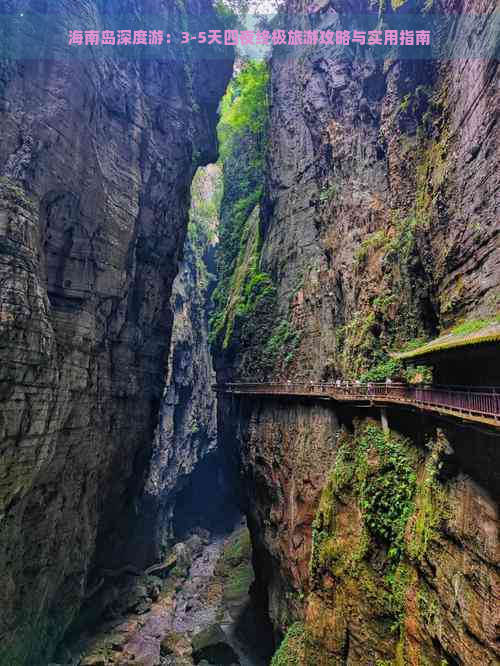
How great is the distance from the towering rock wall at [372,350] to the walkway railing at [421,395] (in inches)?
23.6

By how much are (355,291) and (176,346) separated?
25.9 metres

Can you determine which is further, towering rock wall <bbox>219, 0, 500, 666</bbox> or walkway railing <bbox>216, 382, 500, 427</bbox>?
towering rock wall <bbox>219, 0, 500, 666</bbox>

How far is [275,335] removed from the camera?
80.8 feet

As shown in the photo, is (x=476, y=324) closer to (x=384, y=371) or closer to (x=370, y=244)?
(x=384, y=371)

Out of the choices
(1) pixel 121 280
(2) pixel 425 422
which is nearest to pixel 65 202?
(1) pixel 121 280

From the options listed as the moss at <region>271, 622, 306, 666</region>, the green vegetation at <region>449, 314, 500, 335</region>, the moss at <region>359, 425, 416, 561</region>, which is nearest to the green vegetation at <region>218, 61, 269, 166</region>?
the green vegetation at <region>449, 314, 500, 335</region>

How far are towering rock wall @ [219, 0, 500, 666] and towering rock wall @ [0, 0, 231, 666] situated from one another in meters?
7.15

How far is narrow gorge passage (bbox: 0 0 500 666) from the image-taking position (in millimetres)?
10000

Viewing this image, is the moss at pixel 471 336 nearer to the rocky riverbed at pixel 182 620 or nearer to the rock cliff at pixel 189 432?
the rocky riverbed at pixel 182 620

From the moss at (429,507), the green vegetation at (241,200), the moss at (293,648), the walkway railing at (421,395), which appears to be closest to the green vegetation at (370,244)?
the walkway railing at (421,395)

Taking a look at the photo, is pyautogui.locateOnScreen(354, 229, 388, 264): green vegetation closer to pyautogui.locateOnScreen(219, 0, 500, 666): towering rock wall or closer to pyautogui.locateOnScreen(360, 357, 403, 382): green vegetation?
pyautogui.locateOnScreen(219, 0, 500, 666): towering rock wall

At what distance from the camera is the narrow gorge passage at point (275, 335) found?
32.8 feet

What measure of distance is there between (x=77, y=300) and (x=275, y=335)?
11659mm

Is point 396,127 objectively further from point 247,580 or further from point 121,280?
point 247,580
